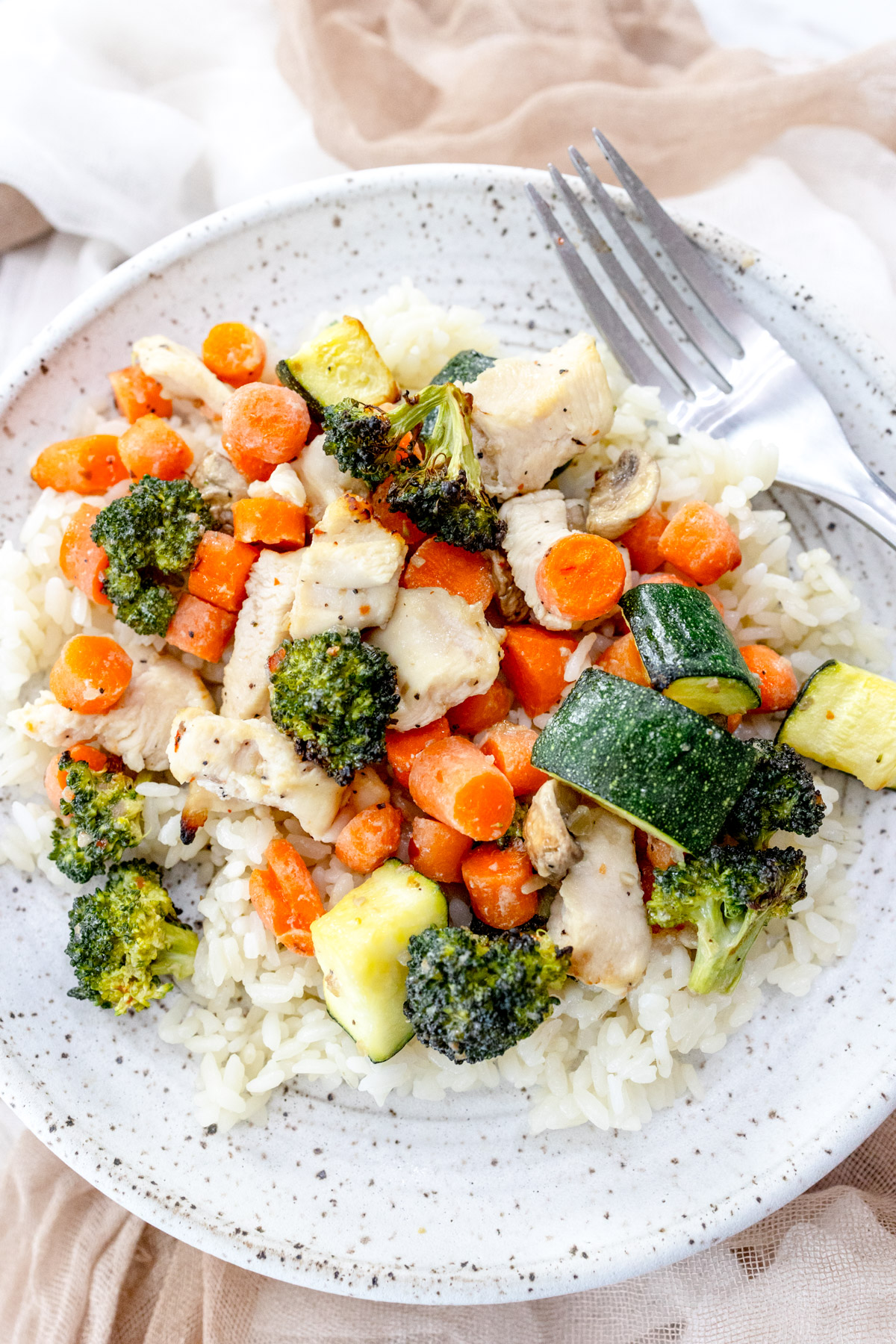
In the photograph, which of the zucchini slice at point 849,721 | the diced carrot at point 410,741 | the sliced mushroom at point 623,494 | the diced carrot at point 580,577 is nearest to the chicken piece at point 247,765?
the diced carrot at point 410,741

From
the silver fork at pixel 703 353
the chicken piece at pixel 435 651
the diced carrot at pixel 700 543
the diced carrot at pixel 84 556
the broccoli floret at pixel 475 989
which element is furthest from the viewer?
the silver fork at pixel 703 353

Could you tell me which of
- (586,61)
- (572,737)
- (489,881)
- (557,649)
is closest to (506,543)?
(557,649)

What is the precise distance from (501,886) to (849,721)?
4.43 feet

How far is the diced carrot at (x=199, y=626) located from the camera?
138 inches

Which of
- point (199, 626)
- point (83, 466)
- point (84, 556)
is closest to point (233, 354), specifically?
point (83, 466)

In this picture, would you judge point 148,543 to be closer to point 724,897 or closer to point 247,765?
point 247,765

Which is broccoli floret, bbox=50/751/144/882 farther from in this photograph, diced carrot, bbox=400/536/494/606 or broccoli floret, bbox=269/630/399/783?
diced carrot, bbox=400/536/494/606

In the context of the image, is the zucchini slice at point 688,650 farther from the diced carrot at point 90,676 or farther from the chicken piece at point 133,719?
the diced carrot at point 90,676

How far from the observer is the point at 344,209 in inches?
156

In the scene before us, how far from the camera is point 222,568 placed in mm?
3434

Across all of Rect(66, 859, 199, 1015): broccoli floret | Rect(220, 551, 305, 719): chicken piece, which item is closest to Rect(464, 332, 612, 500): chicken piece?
Rect(220, 551, 305, 719): chicken piece

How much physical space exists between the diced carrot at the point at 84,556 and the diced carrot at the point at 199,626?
0.96ft

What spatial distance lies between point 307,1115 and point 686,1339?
1.63 metres

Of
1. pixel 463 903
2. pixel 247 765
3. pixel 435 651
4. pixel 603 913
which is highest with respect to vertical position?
pixel 435 651
